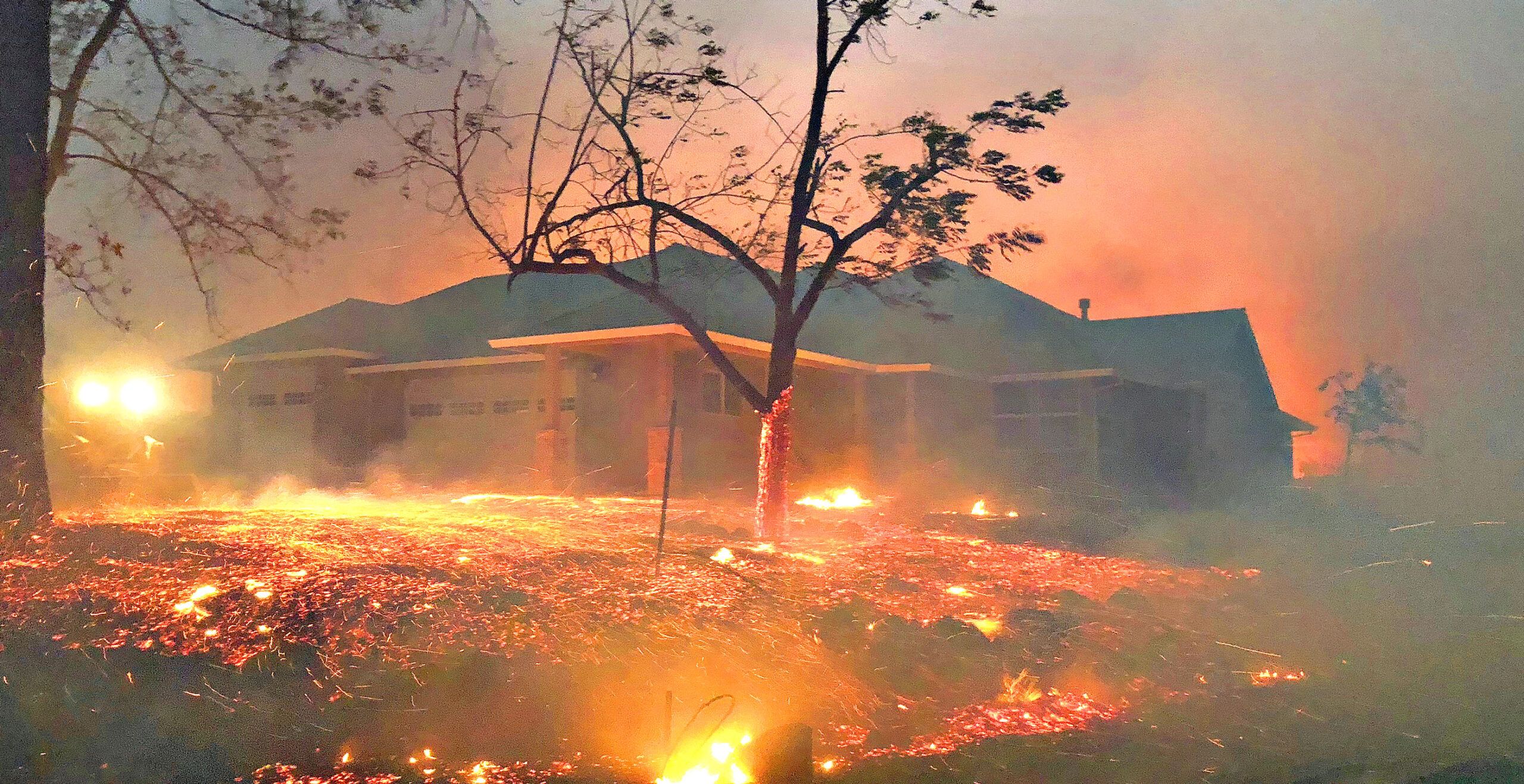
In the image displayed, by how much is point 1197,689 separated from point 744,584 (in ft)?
13.8

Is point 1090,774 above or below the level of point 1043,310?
below

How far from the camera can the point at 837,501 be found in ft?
64.3

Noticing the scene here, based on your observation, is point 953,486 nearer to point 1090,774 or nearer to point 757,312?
point 757,312

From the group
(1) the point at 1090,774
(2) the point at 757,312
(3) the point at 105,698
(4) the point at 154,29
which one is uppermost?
(4) the point at 154,29

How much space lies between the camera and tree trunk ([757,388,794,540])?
13.3 m

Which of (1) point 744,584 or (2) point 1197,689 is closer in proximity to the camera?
(2) point 1197,689

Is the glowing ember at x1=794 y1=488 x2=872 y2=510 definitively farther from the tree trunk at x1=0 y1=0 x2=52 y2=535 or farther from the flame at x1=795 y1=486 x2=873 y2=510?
the tree trunk at x1=0 y1=0 x2=52 y2=535

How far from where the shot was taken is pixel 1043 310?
31.1 m

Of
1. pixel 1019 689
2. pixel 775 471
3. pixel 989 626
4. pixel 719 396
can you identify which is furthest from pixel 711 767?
pixel 719 396

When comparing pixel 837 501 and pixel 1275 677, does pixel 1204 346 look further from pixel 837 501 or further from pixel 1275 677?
pixel 1275 677

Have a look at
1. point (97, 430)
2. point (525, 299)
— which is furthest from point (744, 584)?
point (525, 299)

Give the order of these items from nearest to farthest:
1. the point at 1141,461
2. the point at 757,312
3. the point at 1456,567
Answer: the point at 1456,567 < the point at 757,312 < the point at 1141,461

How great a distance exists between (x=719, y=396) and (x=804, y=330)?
14.1 ft

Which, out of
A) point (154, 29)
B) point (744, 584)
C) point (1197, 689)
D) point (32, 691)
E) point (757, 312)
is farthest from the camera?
point (757, 312)
